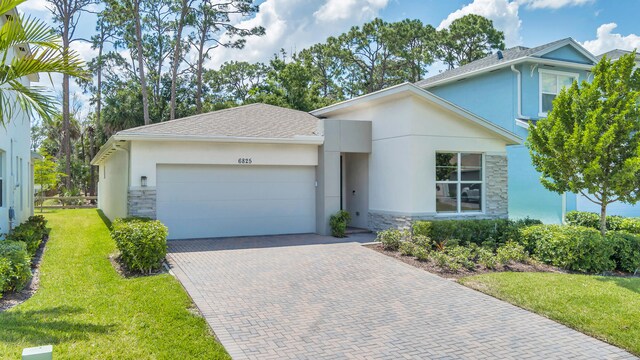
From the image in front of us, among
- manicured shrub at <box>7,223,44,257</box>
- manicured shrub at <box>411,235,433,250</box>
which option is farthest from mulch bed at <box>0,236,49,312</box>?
manicured shrub at <box>411,235,433,250</box>

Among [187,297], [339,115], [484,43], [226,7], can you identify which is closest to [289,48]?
[226,7]

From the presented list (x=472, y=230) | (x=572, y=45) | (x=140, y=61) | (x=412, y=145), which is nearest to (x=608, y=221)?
(x=472, y=230)

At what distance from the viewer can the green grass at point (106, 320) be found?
5203 millimetres

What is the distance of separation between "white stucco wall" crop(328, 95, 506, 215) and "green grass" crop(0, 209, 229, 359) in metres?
7.33

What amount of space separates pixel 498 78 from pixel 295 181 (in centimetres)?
988

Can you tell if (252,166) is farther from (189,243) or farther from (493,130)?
(493,130)

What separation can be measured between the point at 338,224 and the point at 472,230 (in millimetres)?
3969

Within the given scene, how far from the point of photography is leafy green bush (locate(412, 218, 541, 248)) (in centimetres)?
1203

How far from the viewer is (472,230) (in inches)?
489

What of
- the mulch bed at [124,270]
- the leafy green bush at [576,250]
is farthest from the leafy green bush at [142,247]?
the leafy green bush at [576,250]

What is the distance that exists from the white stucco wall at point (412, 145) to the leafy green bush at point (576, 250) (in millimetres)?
3278

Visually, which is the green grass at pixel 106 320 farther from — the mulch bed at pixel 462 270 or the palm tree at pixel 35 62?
the mulch bed at pixel 462 270

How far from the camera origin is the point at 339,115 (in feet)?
54.6

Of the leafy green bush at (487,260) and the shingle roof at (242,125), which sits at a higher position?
the shingle roof at (242,125)
